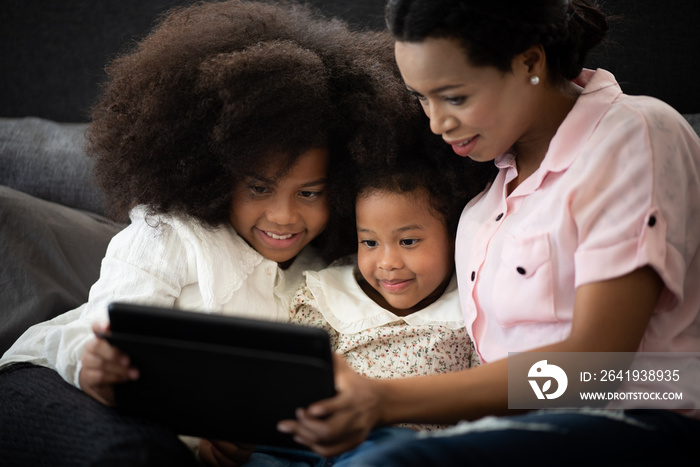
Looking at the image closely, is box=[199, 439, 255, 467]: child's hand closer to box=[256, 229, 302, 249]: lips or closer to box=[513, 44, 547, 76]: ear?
box=[256, 229, 302, 249]: lips

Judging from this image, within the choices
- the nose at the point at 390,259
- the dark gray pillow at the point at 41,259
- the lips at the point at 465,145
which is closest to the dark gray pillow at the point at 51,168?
the dark gray pillow at the point at 41,259

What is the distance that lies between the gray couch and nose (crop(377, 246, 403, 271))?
641 mm

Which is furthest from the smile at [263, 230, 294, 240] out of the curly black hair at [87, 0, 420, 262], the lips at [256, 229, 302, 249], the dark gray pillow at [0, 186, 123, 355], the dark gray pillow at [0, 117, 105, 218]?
the dark gray pillow at [0, 117, 105, 218]

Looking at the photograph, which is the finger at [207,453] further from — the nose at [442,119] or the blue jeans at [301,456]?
the nose at [442,119]

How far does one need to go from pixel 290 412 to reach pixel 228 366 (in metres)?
0.12

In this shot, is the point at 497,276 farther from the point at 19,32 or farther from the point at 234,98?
the point at 19,32

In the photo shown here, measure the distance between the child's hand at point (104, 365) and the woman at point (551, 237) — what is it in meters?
0.29

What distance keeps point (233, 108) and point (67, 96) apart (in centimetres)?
141

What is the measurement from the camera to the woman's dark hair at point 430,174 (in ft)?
4.84

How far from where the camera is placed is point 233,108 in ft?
4.50

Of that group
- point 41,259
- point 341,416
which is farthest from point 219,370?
point 41,259

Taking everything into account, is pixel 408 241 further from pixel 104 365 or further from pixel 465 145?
pixel 104 365

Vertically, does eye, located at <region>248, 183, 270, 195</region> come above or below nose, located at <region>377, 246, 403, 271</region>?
above

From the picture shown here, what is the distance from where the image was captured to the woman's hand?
103 cm
